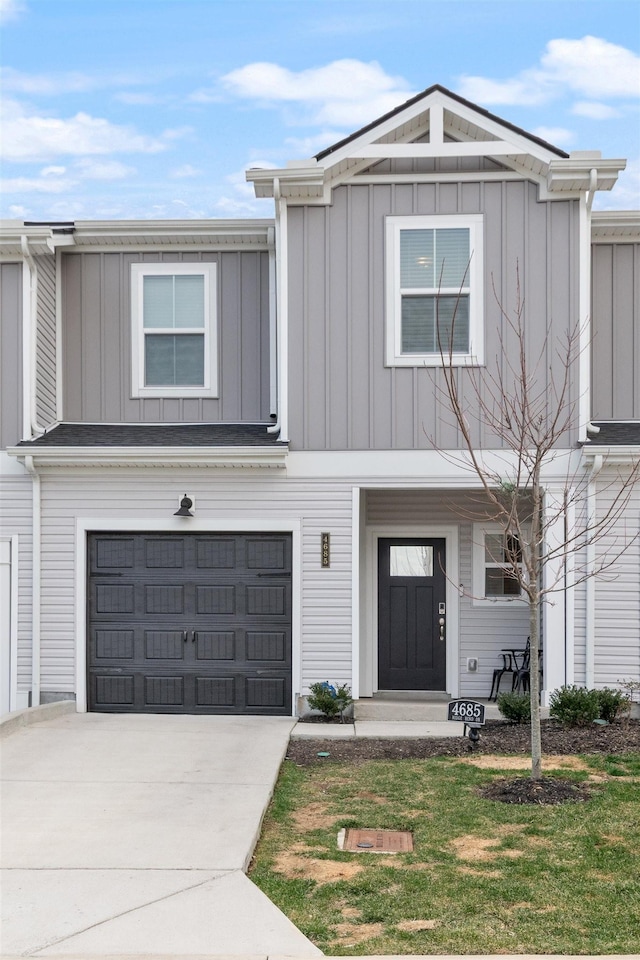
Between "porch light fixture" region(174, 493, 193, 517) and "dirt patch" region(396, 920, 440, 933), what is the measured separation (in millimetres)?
6063

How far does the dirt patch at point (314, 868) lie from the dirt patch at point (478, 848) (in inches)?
26.2

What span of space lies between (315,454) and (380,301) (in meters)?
1.85

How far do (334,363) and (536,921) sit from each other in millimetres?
6596

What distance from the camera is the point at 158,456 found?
9758mm

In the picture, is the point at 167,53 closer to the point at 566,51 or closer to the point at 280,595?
the point at 566,51

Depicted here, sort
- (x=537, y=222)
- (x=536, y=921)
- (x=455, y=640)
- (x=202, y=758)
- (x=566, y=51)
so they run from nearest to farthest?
(x=536, y=921)
(x=202, y=758)
(x=537, y=222)
(x=455, y=640)
(x=566, y=51)

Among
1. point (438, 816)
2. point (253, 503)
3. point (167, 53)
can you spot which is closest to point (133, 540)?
point (253, 503)

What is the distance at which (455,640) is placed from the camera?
35.8ft

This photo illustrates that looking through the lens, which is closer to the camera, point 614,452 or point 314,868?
point 314,868

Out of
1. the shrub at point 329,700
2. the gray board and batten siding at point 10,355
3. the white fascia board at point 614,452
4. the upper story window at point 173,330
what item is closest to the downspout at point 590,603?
the white fascia board at point 614,452

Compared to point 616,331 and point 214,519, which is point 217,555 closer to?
point 214,519

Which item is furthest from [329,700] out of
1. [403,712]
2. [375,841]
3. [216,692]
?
[375,841]

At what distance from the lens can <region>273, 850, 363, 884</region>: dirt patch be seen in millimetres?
5012

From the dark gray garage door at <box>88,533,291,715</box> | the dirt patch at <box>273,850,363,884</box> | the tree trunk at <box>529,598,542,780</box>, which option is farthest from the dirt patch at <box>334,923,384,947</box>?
the dark gray garage door at <box>88,533,291,715</box>
